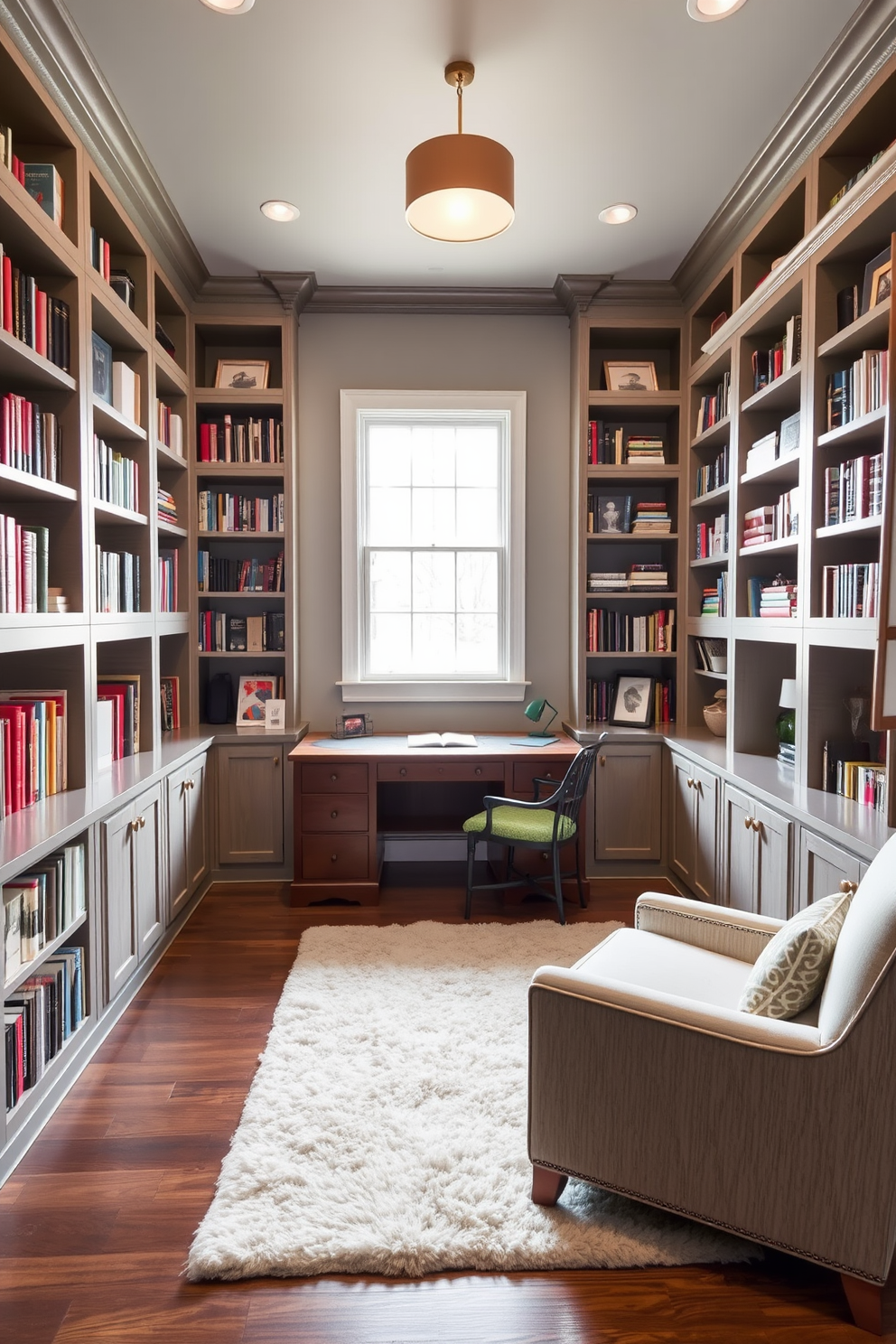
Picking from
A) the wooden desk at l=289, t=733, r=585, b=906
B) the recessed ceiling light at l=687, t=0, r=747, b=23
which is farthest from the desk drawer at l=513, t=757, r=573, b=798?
the recessed ceiling light at l=687, t=0, r=747, b=23

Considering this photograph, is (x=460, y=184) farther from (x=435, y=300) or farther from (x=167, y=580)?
(x=167, y=580)

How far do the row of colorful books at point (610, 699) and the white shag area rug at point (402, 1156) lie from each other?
1836 mm

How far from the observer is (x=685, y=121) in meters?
2.98

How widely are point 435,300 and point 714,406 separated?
1.63 m

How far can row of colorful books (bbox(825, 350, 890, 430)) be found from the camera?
253 cm

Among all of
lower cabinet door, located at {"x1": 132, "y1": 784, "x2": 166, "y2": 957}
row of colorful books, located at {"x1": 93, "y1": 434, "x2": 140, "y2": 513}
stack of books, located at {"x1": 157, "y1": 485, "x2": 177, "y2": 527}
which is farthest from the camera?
stack of books, located at {"x1": 157, "y1": 485, "x2": 177, "y2": 527}

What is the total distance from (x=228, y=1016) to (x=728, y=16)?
3.59 meters

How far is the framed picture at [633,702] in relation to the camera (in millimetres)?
4520

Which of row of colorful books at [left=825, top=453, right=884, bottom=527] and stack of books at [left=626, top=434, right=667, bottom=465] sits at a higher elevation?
stack of books at [left=626, top=434, right=667, bottom=465]

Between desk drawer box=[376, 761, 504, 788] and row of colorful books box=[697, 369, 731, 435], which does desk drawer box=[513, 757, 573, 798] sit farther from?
row of colorful books box=[697, 369, 731, 435]

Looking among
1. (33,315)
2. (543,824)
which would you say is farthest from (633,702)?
(33,315)

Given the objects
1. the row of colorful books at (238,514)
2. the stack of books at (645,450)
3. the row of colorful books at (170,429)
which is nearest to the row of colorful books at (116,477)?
the row of colorful books at (170,429)

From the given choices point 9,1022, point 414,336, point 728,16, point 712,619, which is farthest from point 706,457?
point 9,1022

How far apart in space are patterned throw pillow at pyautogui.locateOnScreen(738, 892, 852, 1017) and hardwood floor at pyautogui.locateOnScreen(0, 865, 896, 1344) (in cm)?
56
